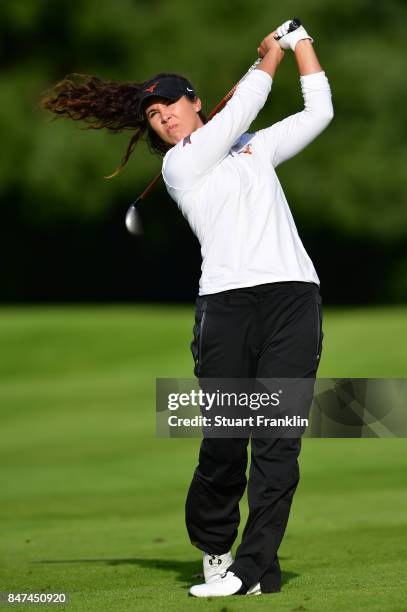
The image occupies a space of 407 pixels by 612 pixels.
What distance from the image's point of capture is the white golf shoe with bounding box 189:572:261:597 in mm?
4895

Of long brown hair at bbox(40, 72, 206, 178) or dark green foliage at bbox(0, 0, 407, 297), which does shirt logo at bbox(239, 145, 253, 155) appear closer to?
long brown hair at bbox(40, 72, 206, 178)

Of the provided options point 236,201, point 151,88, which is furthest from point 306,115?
point 151,88

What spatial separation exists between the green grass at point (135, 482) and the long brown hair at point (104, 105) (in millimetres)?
1889

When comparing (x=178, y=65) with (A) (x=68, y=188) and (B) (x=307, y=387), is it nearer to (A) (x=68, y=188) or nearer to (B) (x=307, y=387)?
(A) (x=68, y=188)

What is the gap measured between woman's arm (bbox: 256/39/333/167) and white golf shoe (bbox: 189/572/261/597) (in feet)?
5.39

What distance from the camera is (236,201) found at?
4891 mm

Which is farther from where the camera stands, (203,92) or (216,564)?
(203,92)

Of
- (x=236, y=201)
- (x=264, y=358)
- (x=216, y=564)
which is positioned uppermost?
(x=236, y=201)

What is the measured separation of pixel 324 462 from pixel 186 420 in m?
6.01

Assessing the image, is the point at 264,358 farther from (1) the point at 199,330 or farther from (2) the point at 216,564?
(2) the point at 216,564

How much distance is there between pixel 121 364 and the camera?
1836 centimetres

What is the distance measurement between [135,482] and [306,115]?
244 inches

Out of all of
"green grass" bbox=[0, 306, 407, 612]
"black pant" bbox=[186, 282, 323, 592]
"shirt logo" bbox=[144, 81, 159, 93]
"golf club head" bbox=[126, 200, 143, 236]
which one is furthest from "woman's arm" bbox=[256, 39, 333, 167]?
"green grass" bbox=[0, 306, 407, 612]

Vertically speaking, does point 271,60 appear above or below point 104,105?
above
